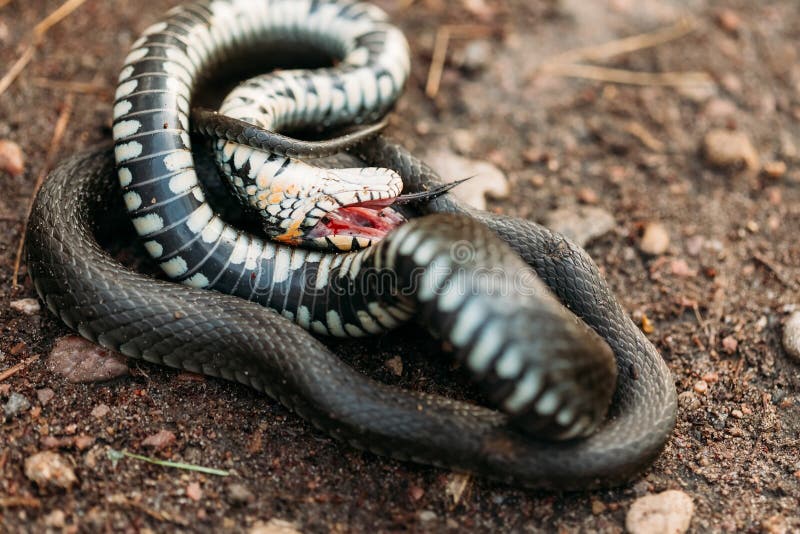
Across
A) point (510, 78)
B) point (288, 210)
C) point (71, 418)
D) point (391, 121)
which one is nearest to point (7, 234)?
point (71, 418)

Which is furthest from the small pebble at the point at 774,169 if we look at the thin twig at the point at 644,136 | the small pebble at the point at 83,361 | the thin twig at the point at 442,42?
the small pebble at the point at 83,361

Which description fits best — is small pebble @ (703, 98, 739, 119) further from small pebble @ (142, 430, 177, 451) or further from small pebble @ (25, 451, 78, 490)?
small pebble @ (25, 451, 78, 490)

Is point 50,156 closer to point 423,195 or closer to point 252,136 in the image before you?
point 252,136

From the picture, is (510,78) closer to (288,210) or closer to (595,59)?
(595,59)

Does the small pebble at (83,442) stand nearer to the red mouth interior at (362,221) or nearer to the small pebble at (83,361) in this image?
the small pebble at (83,361)

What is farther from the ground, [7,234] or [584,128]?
[7,234]
